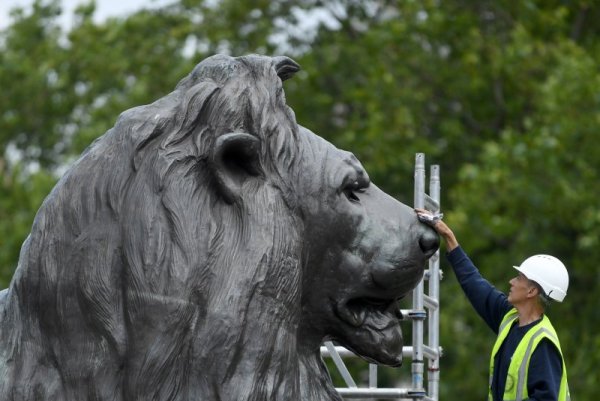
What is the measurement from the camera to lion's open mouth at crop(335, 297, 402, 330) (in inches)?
248

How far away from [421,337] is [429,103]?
14288mm

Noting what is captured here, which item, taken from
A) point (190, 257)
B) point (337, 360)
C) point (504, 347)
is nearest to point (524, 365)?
point (504, 347)

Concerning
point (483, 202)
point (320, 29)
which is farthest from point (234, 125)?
point (320, 29)

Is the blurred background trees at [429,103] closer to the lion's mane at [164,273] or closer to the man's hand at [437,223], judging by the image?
the man's hand at [437,223]

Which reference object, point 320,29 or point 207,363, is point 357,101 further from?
point 207,363

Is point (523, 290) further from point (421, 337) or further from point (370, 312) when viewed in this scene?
point (370, 312)

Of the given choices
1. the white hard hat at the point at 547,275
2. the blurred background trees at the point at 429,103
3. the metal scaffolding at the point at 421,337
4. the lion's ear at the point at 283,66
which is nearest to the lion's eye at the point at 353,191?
the lion's ear at the point at 283,66

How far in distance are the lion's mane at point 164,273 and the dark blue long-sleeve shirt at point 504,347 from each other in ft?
5.03

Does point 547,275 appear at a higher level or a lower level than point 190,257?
higher

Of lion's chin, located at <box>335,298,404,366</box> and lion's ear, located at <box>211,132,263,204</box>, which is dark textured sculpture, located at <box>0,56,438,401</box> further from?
lion's chin, located at <box>335,298,404,366</box>

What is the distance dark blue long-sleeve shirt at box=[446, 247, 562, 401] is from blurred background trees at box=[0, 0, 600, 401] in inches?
397

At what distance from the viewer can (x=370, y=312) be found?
640 cm

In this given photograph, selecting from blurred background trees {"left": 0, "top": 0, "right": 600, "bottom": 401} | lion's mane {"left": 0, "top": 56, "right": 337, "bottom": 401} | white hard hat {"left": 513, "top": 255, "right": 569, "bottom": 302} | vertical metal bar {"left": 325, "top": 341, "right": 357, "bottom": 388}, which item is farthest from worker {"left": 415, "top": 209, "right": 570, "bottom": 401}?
blurred background trees {"left": 0, "top": 0, "right": 600, "bottom": 401}

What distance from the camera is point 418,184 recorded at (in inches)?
314
